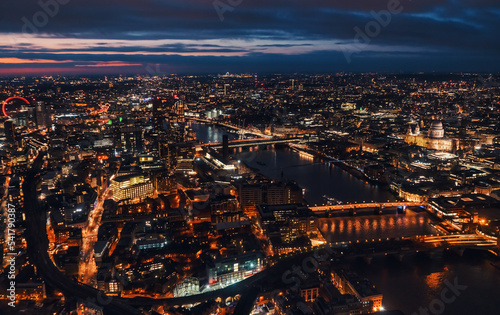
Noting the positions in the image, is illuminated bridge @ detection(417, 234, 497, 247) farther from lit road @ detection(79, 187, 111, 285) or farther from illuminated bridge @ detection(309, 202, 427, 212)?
lit road @ detection(79, 187, 111, 285)

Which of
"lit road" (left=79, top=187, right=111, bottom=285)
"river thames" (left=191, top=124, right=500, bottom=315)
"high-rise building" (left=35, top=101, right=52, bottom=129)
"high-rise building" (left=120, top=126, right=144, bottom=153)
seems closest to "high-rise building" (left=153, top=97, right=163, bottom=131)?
"high-rise building" (left=120, top=126, right=144, bottom=153)

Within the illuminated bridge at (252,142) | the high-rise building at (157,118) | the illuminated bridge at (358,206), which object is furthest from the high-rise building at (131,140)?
the illuminated bridge at (358,206)

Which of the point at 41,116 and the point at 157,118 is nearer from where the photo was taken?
the point at 157,118

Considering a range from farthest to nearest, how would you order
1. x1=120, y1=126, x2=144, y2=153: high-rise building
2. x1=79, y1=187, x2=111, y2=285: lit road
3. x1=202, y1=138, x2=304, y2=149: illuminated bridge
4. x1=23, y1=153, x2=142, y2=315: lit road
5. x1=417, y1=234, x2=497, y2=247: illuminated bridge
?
x1=202, y1=138, x2=304, y2=149: illuminated bridge, x1=120, y1=126, x2=144, y2=153: high-rise building, x1=417, y1=234, x2=497, y2=247: illuminated bridge, x1=79, y1=187, x2=111, y2=285: lit road, x1=23, y1=153, x2=142, y2=315: lit road

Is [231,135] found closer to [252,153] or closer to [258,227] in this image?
[252,153]

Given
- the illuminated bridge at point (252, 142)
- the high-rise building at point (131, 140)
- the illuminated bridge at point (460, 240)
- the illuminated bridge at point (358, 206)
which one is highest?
the high-rise building at point (131, 140)

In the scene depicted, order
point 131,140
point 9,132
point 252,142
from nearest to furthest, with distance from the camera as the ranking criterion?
point 131,140 → point 9,132 → point 252,142

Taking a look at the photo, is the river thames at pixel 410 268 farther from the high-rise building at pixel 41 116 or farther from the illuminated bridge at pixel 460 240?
the high-rise building at pixel 41 116

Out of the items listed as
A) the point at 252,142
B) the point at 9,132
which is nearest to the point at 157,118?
the point at 252,142

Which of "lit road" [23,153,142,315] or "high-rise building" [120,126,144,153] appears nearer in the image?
"lit road" [23,153,142,315]

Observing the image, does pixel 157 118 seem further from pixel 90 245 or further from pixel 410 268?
pixel 410 268

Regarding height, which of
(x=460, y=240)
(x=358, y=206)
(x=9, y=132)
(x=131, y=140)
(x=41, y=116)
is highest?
(x=41, y=116)
